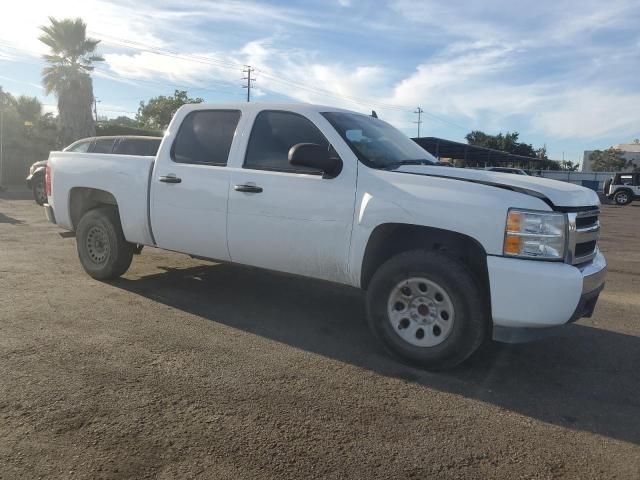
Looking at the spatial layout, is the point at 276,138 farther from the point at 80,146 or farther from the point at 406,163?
the point at 80,146

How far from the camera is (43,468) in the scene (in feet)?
8.45

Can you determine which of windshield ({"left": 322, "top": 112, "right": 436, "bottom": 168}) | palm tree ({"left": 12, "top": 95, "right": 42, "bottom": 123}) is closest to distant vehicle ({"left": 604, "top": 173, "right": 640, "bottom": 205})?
windshield ({"left": 322, "top": 112, "right": 436, "bottom": 168})

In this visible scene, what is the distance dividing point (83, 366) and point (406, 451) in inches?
91.9

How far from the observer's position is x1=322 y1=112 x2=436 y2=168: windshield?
14.6 ft

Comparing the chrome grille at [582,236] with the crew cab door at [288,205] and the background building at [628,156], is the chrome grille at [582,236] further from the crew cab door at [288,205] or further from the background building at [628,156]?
the background building at [628,156]

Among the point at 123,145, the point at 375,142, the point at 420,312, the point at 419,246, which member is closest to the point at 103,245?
the point at 375,142

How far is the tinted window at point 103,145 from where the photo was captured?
37.1ft

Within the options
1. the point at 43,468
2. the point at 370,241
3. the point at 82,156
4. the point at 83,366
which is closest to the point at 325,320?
the point at 370,241

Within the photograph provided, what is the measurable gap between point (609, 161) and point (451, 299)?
Answer: 9357cm

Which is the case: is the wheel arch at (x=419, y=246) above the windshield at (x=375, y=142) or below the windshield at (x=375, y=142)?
below

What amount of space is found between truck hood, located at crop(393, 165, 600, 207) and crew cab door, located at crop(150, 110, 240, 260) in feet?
5.73

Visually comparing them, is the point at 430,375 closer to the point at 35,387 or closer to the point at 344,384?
the point at 344,384

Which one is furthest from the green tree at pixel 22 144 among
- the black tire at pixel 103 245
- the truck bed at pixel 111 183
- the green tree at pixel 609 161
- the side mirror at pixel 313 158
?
the green tree at pixel 609 161

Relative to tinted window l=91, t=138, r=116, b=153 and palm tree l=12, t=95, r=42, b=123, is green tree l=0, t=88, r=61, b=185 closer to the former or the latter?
palm tree l=12, t=95, r=42, b=123
